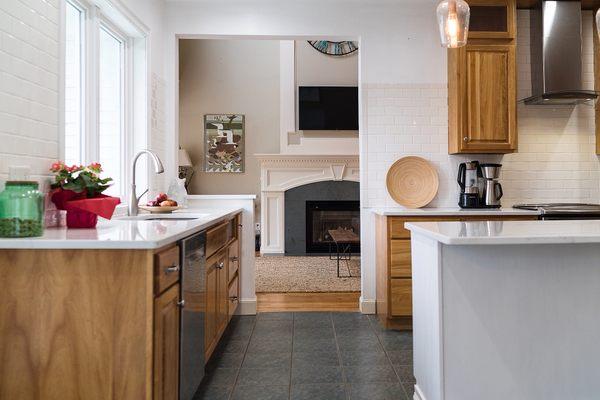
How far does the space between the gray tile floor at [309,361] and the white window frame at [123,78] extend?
137 cm

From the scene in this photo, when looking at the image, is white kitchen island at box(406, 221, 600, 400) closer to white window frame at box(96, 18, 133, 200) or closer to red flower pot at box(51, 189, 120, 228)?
red flower pot at box(51, 189, 120, 228)

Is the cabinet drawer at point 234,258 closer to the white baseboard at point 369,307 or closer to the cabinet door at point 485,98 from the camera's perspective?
the white baseboard at point 369,307

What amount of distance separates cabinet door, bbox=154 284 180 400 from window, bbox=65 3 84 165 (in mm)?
1152

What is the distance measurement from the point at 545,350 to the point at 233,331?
205 cm

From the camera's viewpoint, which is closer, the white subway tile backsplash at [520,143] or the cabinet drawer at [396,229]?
the cabinet drawer at [396,229]

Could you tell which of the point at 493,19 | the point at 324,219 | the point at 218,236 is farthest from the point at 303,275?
the point at 493,19

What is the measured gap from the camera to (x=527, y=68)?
11.9 feet

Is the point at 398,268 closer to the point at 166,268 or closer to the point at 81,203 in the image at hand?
the point at 166,268

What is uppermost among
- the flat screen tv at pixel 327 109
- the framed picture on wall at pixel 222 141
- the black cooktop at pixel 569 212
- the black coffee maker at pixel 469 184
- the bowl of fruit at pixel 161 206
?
the flat screen tv at pixel 327 109

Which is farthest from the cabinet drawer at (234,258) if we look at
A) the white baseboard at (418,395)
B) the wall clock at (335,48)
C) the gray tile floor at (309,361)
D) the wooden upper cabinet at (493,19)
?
the wall clock at (335,48)

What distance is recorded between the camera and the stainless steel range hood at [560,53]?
3.32 m

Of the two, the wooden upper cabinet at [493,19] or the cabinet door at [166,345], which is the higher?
the wooden upper cabinet at [493,19]

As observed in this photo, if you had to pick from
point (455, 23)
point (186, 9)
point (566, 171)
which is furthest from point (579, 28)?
point (186, 9)

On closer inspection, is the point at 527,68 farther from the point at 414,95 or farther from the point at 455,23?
the point at 455,23
